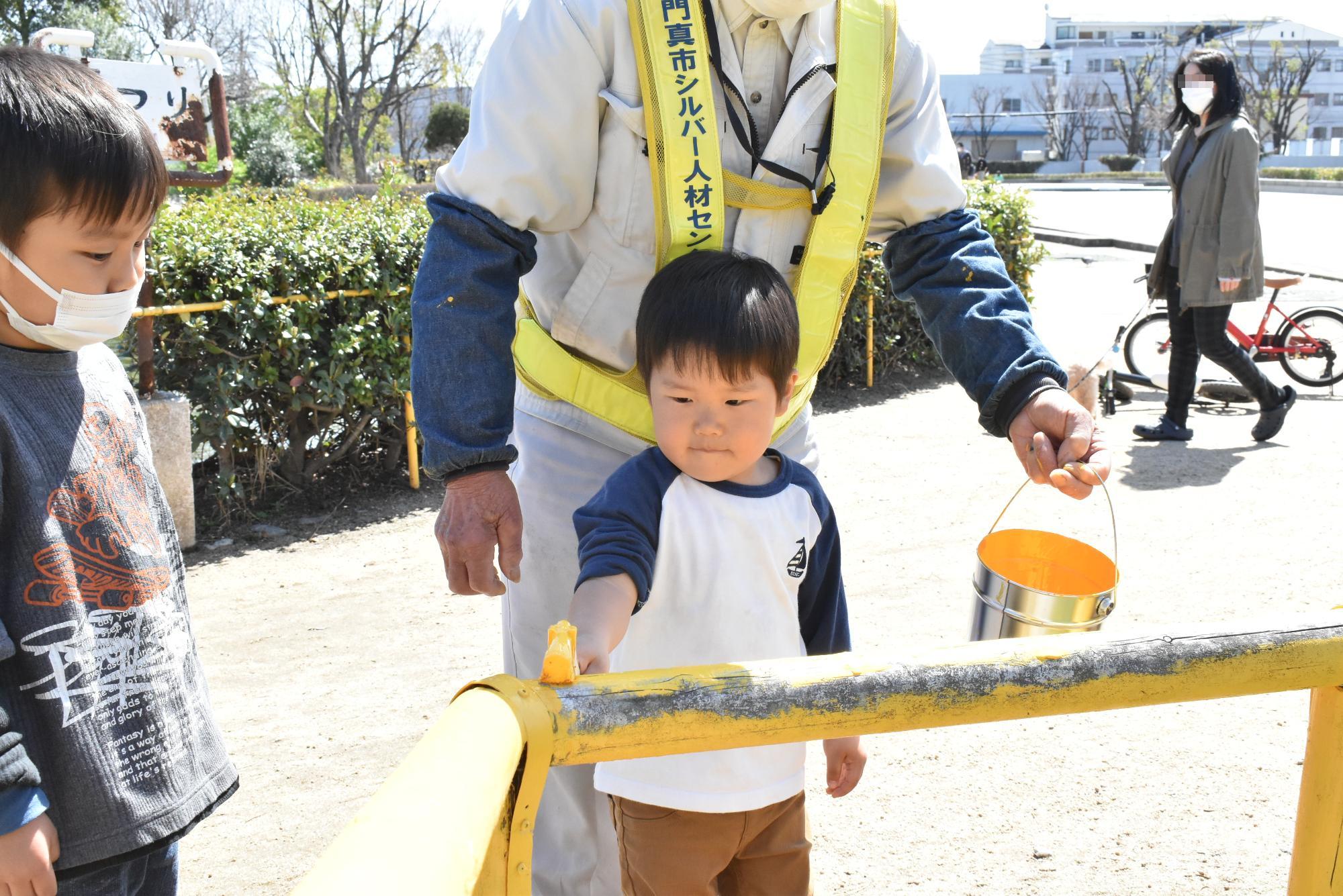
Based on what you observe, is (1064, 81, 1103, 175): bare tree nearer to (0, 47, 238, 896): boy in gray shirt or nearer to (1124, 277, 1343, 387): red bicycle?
(1124, 277, 1343, 387): red bicycle

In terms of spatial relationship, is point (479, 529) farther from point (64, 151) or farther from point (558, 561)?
point (64, 151)

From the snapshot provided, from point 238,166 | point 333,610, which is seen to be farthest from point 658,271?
point 238,166

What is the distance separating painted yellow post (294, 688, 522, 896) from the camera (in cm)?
76

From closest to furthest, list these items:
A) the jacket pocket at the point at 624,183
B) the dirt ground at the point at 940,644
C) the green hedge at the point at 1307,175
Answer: the jacket pocket at the point at 624,183, the dirt ground at the point at 940,644, the green hedge at the point at 1307,175

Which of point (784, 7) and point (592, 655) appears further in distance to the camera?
point (784, 7)

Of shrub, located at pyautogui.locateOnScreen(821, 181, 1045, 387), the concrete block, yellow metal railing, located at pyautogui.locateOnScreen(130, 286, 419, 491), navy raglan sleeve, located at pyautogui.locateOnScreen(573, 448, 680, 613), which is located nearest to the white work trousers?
navy raglan sleeve, located at pyautogui.locateOnScreen(573, 448, 680, 613)

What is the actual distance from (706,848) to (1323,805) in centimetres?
88

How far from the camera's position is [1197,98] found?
257 inches

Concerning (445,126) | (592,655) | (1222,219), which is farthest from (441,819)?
(445,126)

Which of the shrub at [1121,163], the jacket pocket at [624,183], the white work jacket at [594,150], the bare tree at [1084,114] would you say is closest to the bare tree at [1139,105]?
the bare tree at [1084,114]

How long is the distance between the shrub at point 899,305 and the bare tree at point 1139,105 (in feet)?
185

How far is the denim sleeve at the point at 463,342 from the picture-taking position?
1.86m

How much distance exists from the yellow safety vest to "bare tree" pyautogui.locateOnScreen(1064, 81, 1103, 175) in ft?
229

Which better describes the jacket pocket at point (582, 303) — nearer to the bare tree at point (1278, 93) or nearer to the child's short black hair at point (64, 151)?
the child's short black hair at point (64, 151)
